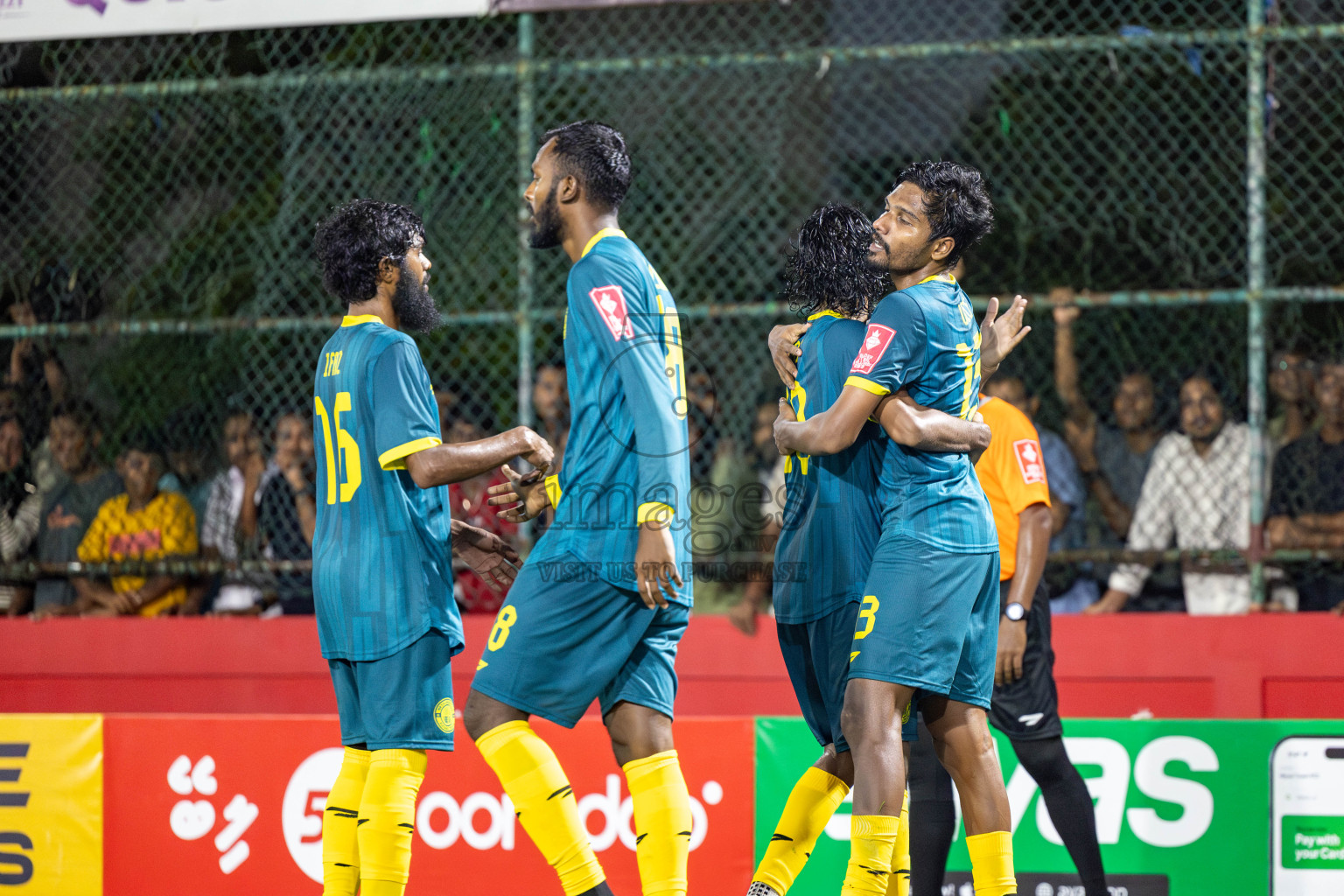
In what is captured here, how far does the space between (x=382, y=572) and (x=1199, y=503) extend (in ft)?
13.0

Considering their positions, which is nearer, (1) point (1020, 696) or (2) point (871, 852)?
(2) point (871, 852)

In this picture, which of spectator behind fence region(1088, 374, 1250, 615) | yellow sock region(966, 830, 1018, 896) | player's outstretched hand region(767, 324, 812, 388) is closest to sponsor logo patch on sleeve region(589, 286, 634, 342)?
player's outstretched hand region(767, 324, 812, 388)

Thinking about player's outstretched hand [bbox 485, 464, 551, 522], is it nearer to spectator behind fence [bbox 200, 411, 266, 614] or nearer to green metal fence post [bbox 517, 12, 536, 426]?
green metal fence post [bbox 517, 12, 536, 426]

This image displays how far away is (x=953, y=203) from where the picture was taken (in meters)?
3.66

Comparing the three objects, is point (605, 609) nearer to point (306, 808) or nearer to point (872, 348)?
point (872, 348)

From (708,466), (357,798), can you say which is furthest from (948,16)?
(357,798)

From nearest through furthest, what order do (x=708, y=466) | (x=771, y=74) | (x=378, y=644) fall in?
(x=378, y=644), (x=708, y=466), (x=771, y=74)

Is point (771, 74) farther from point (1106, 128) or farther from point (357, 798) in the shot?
point (357, 798)

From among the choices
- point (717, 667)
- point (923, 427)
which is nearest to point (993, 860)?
point (923, 427)

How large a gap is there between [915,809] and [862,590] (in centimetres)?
117

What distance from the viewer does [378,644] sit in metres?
3.59

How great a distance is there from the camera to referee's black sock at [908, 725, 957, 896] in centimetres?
443

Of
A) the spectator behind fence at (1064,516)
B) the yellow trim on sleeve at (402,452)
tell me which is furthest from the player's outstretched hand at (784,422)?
the spectator behind fence at (1064,516)

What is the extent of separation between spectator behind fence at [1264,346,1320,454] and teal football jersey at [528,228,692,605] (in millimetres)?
3897
